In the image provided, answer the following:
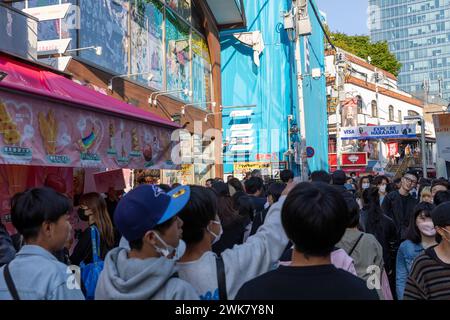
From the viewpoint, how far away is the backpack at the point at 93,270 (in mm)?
3719

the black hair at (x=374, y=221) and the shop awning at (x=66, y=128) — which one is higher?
the shop awning at (x=66, y=128)

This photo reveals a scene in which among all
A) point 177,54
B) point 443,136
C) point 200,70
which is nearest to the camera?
point 443,136

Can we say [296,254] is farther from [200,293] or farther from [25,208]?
[25,208]

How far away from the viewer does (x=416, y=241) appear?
4.26m

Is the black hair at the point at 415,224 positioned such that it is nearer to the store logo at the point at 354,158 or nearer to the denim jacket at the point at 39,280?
the denim jacket at the point at 39,280

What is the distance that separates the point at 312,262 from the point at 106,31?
10868 mm

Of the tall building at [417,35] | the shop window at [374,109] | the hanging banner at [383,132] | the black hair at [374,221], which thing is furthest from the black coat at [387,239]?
the tall building at [417,35]

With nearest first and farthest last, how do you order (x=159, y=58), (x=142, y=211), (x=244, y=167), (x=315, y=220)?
1. (x=315, y=220)
2. (x=142, y=211)
3. (x=159, y=58)
4. (x=244, y=167)

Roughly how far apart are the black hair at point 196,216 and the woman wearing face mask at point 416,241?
8.01 ft

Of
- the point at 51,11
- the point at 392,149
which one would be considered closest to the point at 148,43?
the point at 51,11

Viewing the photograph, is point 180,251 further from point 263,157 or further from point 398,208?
point 263,157

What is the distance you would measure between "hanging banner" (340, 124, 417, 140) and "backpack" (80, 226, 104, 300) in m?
19.8

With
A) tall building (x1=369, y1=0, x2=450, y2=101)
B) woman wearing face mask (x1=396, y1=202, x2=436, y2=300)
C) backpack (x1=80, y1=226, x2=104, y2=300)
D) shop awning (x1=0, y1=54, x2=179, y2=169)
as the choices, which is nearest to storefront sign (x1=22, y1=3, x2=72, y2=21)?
Answer: shop awning (x1=0, y1=54, x2=179, y2=169)

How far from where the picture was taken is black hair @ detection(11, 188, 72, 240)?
259cm
